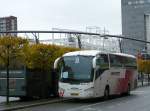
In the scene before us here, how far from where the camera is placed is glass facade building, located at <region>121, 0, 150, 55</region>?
440 ft

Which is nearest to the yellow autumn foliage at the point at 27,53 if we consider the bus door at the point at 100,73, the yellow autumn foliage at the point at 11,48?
the yellow autumn foliage at the point at 11,48

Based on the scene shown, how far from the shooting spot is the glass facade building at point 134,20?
134125 mm

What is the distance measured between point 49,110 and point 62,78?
5697 millimetres

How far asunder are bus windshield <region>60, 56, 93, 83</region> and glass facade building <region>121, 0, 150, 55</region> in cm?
10659

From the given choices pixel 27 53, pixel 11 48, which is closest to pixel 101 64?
pixel 27 53

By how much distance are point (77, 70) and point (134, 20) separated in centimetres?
11158

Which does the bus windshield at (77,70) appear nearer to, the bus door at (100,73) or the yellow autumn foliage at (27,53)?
the bus door at (100,73)

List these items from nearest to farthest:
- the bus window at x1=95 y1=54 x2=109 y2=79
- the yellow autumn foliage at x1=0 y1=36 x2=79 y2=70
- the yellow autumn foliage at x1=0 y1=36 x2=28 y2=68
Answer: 1. the yellow autumn foliage at x1=0 y1=36 x2=28 y2=68
2. the yellow autumn foliage at x1=0 y1=36 x2=79 y2=70
3. the bus window at x1=95 y1=54 x2=109 y2=79

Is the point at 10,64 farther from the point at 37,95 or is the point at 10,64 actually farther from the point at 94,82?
the point at 94,82

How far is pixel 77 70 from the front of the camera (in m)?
26.4

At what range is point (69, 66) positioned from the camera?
26.8m

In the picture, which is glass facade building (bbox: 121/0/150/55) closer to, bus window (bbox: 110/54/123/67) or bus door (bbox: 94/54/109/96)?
bus window (bbox: 110/54/123/67)

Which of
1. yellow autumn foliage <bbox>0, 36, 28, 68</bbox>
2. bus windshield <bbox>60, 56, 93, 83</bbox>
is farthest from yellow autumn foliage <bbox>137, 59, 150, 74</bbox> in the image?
yellow autumn foliage <bbox>0, 36, 28, 68</bbox>

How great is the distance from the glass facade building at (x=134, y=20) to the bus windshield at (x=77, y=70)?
10659 centimetres
